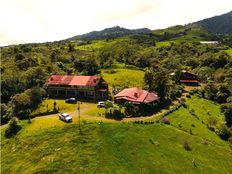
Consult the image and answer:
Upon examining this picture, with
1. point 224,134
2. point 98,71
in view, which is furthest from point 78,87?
point 224,134

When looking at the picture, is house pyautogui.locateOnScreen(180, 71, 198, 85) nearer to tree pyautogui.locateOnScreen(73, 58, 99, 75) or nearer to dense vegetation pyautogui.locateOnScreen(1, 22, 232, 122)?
dense vegetation pyautogui.locateOnScreen(1, 22, 232, 122)

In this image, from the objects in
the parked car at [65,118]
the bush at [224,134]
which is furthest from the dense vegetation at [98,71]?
the bush at [224,134]

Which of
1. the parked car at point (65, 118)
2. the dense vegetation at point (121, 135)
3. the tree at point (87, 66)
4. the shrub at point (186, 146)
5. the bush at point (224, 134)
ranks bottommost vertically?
the bush at point (224, 134)

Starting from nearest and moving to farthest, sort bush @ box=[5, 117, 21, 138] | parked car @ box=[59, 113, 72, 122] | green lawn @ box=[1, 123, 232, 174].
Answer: green lawn @ box=[1, 123, 232, 174] < parked car @ box=[59, 113, 72, 122] < bush @ box=[5, 117, 21, 138]

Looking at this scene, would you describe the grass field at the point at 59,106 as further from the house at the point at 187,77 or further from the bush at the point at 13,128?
the house at the point at 187,77

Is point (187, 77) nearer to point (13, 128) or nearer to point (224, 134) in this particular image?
point (224, 134)

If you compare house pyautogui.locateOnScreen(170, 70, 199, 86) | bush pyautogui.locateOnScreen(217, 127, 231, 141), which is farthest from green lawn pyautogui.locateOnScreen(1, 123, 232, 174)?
house pyautogui.locateOnScreen(170, 70, 199, 86)

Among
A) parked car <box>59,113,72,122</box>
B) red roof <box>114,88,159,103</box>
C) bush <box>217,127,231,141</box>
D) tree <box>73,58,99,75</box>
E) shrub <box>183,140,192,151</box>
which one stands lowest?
bush <box>217,127,231,141</box>
